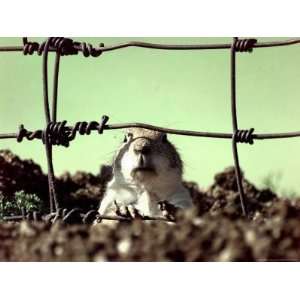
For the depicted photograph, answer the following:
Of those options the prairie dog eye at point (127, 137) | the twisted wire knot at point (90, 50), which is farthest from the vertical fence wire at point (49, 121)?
the prairie dog eye at point (127, 137)

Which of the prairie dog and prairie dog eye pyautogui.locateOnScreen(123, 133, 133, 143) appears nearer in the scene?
the prairie dog

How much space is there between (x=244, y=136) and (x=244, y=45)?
1.05 ft

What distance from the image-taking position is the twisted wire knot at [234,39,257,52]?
3.41 metres

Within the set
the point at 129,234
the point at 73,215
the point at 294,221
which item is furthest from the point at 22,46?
the point at 294,221

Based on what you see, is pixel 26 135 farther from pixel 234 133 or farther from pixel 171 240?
pixel 171 240

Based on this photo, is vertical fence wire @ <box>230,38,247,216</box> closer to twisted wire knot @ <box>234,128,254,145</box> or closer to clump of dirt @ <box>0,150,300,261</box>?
twisted wire knot @ <box>234,128,254,145</box>

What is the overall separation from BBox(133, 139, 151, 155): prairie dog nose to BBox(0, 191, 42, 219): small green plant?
82cm

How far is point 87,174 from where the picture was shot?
581cm

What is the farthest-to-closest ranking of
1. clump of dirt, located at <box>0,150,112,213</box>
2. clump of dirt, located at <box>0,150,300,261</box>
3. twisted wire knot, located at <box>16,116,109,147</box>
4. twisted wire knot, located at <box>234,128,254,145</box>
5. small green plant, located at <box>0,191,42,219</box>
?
1. clump of dirt, located at <box>0,150,112,213</box>
2. small green plant, located at <box>0,191,42,219</box>
3. twisted wire knot, located at <box>16,116,109,147</box>
4. twisted wire knot, located at <box>234,128,254,145</box>
5. clump of dirt, located at <box>0,150,300,261</box>

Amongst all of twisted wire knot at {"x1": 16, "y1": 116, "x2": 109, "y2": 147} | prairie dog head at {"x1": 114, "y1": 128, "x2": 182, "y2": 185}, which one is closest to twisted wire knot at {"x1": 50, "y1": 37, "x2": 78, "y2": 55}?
twisted wire knot at {"x1": 16, "y1": 116, "x2": 109, "y2": 147}

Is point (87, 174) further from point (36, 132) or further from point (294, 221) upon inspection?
point (294, 221)

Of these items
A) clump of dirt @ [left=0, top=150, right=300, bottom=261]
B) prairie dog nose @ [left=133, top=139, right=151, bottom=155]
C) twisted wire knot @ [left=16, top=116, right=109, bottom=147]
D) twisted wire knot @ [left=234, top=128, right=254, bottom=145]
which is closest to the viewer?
clump of dirt @ [left=0, top=150, right=300, bottom=261]

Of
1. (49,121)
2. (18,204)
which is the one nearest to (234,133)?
(49,121)

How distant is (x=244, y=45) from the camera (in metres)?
3.41
